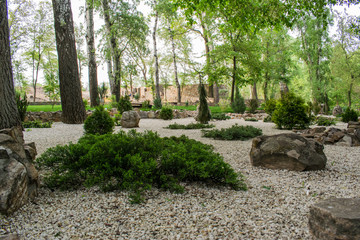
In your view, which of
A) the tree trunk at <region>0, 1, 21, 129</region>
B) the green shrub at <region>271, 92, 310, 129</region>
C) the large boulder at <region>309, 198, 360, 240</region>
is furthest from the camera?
the green shrub at <region>271, 92, 310, 129</region>

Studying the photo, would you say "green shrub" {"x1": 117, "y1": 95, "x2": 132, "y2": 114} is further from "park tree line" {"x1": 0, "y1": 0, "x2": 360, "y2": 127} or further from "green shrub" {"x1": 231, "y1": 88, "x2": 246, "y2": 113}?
"green shrub" {"x1": 231, "y1": 88, "x2": 246, "y2": 113}

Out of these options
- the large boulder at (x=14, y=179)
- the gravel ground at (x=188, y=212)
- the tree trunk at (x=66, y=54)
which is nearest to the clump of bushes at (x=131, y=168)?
the gravel ground at (x=188, y=212)

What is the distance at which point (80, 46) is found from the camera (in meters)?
32.1

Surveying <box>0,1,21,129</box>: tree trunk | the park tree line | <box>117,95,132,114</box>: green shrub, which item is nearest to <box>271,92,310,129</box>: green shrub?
the park tree line

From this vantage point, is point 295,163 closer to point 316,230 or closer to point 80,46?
point 316,230

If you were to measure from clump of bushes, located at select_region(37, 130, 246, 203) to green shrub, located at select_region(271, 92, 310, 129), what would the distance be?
6774 mm

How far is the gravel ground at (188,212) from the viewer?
1941 millimetres

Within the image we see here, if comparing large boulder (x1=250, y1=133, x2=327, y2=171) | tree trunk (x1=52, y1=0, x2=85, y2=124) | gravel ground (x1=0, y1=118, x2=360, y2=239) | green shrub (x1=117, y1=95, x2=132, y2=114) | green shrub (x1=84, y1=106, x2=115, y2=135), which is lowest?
gravel ground (x1=0, y1=118, x2=360, y2=239)

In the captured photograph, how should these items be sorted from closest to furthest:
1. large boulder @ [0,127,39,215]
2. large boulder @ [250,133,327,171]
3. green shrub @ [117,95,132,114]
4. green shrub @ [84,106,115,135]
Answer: large boulder @ [0,127,39,215] < large boulder @ [250,133,327,171] < green shrub @ [84,106,115,135] < green shrub @ [117,95,132,114]

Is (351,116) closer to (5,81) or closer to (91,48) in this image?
(5,81)

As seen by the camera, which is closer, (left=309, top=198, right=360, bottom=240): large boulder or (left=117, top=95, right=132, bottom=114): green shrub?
(left=309, top=198, right=360, bottom=240): large boulder

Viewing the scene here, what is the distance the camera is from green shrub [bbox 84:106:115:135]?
6848 mm

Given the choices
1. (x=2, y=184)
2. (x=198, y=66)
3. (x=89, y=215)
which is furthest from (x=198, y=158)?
(x=198, y=66)

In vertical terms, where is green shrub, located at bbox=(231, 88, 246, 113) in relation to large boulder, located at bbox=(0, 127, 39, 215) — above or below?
above
